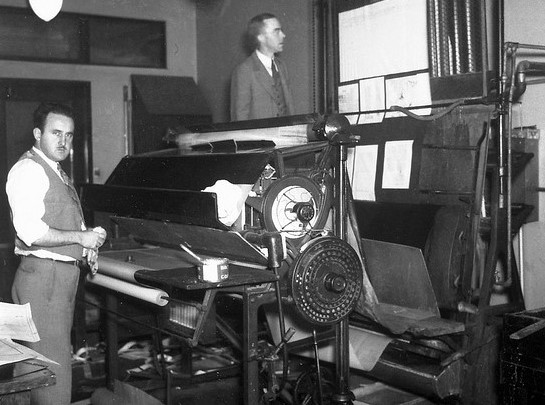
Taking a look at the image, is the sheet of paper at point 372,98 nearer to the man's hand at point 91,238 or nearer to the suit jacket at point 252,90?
the suit jacket at point 252,90

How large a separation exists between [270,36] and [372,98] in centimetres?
88

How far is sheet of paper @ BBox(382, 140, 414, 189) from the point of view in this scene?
436 cm

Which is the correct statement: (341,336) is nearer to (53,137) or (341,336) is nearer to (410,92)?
(53,137)

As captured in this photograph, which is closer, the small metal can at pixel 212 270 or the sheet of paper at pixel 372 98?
the small metal can at pixel 212 270

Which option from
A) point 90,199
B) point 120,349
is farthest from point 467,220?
point 120,349

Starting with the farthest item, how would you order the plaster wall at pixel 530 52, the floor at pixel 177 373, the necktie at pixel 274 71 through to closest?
the necktie at pixel 274 71, the plaster wall at pixel 530 52, the floor at pixel 177 373

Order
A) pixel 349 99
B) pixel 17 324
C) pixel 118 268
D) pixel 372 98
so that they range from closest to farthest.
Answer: pixel 17 324 → pixel 118 268 → pixel 372 98 → pixel 349 99

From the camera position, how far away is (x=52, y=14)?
6973 mm

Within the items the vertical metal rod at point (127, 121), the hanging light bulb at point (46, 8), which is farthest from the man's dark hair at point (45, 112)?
the vertical metal rod at point (127, 121)

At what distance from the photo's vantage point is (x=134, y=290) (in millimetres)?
3305

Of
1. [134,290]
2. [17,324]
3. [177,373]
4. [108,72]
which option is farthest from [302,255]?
[108,72]

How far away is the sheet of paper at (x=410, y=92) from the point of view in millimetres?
4562

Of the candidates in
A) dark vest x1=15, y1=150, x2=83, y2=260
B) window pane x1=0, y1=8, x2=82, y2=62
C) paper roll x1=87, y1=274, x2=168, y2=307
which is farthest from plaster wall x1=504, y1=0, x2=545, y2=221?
window pane x1=0, y1=8, x2=82, y2=62

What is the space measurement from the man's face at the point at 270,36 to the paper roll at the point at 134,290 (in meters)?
2.05
